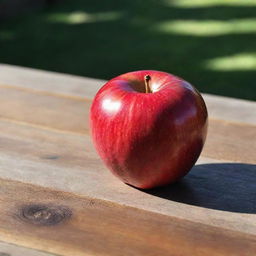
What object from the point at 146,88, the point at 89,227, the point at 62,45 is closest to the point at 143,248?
the point at 89,227

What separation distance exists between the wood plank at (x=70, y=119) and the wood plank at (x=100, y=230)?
0.29 metres

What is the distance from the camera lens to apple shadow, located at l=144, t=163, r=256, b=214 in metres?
1.14

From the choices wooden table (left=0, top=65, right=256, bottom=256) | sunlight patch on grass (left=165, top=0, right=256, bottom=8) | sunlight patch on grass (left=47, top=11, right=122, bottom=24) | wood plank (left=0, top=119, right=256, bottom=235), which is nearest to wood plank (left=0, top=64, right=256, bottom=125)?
wooden table (left=0, top=65, right=256, bottom=256)

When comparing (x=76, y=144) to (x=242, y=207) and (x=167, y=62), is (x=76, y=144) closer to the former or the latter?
(x=242, y=207)

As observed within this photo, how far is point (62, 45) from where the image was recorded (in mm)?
3598

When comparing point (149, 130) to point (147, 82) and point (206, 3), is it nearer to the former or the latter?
point (147, 82)

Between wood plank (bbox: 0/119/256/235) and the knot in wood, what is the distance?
65mm

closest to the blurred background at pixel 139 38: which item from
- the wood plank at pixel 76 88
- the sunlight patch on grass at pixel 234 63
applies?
the sunlight patch on grass at pixel 234 63

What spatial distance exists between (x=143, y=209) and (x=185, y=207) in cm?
7

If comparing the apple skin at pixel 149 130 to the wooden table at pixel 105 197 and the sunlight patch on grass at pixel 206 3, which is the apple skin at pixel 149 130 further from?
the sunlight patch on grass at pixel 206 3

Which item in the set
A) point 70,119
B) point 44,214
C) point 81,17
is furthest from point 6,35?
point 44,214

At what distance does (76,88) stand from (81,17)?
2370 mm

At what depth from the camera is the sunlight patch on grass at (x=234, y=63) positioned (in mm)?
3129

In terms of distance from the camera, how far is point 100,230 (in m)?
1.05
